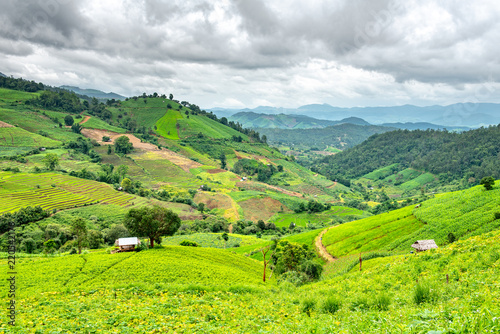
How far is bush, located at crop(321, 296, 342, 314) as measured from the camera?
1472 cm

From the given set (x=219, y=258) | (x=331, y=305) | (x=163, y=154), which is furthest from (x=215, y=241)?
(x=163, y=154)

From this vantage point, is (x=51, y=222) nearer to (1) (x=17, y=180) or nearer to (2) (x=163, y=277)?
(1) (x=17, y=180)

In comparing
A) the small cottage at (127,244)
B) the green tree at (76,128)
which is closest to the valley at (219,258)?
the small cottage at (127,244)

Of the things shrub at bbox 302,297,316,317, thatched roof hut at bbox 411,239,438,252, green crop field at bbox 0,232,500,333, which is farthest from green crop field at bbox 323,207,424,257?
shrub at bbox 302,297,316,317

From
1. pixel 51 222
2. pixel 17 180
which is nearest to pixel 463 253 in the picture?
pixel 51 222

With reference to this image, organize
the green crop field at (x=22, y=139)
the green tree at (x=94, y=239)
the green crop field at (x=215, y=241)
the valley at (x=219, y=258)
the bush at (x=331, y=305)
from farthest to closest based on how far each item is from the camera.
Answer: the green crop field at (x=22, y=139)
the green crop field at (x=215, y=241)
the green tree at (x=94, y=239)
the bush at (x=331, y=305)
the valley at (x=219, y=258)

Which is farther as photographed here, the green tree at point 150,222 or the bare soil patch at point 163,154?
the bare soil patch at point 163,154

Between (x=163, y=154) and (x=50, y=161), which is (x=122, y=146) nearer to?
(x=163, y=154)

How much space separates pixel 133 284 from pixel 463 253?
89.1 feet

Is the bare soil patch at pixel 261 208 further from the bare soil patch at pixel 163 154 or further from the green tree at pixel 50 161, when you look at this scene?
the green tree at pixel 50 161

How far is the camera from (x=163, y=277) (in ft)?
87.6

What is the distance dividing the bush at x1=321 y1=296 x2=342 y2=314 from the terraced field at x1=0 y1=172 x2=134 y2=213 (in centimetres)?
9732

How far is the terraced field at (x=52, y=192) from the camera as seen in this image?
86.4 metres

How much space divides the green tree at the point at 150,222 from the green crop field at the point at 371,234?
124 ft
